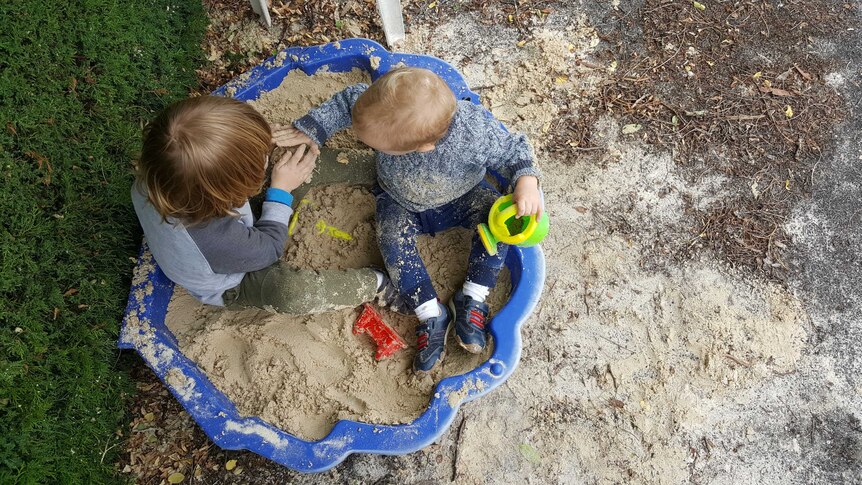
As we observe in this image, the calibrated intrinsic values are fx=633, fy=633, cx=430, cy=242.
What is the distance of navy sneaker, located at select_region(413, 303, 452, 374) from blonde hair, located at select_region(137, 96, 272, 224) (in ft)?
2.26

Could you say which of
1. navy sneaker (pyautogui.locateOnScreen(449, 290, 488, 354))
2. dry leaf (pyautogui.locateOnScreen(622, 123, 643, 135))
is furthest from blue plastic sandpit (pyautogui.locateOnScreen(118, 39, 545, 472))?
dry leaf (pyautogui.locateOnScreen(622, 123, 643, 135))

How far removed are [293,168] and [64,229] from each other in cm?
62

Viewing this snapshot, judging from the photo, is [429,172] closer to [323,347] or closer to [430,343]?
[430,343]

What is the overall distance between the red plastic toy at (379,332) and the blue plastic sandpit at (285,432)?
0.23 m

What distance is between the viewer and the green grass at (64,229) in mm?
1559

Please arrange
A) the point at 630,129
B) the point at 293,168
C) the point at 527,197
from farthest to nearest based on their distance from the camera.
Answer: the point at 630,129 → the point at 293,168 → the point at 527,197

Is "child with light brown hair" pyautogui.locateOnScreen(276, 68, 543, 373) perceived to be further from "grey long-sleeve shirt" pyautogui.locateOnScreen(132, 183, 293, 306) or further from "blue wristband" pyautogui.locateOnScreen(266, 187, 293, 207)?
"grey long-sleeve shirt" pyautogui.locateOnScreen(132, 183, 293, 306)

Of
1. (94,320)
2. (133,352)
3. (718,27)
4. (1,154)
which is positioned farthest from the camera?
(718,27)

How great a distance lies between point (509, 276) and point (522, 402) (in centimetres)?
38

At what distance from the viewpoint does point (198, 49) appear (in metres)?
Result: 2.27

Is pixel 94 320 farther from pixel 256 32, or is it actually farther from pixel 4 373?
pixel 256 32

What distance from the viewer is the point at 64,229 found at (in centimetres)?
169

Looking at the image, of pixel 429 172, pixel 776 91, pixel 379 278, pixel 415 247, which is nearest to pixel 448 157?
pixel 429 172

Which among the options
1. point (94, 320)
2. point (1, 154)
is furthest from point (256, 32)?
point (94, 320)
